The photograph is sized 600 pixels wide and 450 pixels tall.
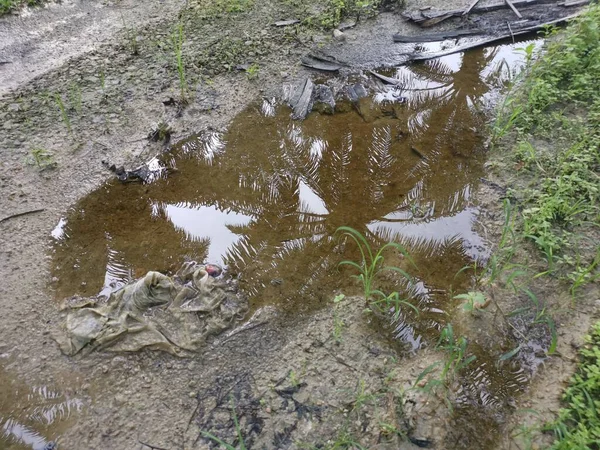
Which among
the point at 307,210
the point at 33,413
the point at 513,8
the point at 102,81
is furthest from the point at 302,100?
the point at 513,8

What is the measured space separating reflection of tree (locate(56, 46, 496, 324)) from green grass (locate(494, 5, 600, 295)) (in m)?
0.49

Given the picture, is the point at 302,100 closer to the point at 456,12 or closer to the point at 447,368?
the point at 456,12

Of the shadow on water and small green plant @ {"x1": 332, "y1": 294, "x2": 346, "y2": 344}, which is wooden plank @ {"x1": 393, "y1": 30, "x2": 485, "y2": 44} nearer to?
the shadow on water

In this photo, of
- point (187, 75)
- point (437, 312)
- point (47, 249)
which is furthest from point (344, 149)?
point (47, 249)

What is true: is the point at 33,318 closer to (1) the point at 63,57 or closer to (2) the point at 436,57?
(1) the point at 63,57

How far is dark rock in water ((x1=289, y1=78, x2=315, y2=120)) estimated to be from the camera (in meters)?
4.52

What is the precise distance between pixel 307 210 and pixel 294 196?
205 millimetres

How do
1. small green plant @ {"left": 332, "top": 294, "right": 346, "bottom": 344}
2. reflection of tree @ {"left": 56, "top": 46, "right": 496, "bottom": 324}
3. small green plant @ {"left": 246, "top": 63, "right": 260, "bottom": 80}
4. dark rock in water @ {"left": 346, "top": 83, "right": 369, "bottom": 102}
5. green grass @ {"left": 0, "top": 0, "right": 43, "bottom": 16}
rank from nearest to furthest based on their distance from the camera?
small green plant @ {"left": 332, "top": 294, "right": 346, "bottom": 344}, reflection of tree @ {"left": 56, "top": 46, "right": 496, "bottom": 324}, dark rock in water @ {"left": 346, "top": 83, "right": 369, "bottom": 102}, small green plant @ {"left": 246, "top": 63, "right": 260, "bottom": 80}, green grass @ {"left": 0, "top": 0, "right": 43, "bottom": 16}

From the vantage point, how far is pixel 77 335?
2711 millimetres

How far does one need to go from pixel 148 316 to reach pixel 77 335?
448 millimetres

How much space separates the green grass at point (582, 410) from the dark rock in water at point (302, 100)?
329 centimetres

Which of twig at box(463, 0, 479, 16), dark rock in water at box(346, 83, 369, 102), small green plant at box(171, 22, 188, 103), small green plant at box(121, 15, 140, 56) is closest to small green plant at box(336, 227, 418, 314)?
dark rock in water at box(346, 83, 369, 102)

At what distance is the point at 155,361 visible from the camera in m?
2.67

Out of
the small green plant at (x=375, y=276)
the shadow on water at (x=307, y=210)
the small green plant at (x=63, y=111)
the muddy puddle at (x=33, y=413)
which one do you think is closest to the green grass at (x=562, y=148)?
the shadow on water at (x=307, y=210)
